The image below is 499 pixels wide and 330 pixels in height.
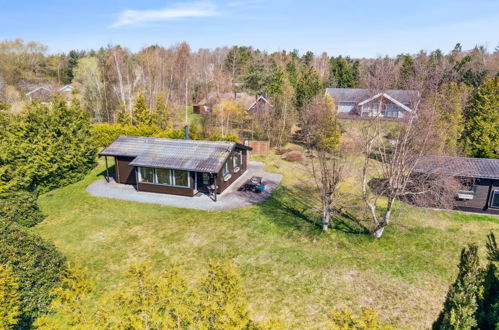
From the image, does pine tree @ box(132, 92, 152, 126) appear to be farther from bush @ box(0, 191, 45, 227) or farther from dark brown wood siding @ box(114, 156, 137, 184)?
bush @ box(0, 191, 45, 227)

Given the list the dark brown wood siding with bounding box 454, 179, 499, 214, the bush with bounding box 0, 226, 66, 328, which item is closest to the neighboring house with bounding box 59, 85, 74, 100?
the bush with bounding box 0, 226, 66, 328

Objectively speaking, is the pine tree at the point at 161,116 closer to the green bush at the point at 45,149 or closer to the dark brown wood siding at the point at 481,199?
the green bush at the point at 45,149

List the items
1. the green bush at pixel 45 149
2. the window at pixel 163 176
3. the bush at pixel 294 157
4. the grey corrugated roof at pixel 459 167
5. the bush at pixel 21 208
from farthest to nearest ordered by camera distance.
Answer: the bush at pixel 294 157 < the window at pixel 163 176 < the green bush at pixel 45 149 < the grey corrugated roof at pixel 459 167 < the bush at pixel 21 208

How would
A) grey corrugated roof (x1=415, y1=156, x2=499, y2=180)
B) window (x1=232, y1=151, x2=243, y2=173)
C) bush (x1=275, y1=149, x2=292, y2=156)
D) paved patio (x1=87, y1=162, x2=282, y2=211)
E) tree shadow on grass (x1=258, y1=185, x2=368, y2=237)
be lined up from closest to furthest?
tree shadow on grass (x1=258, y1=185, x2=368, y2=237) → grey corrugated roof (x1=415, y1=156, x2=499, y2=180) → paved patio (x1=87, y1=162, x2=282, y2=211) → window (x1=232, y1=151, x2=243, y2=173) → bush (x1=275, y1=149, x2=292, y2=156)

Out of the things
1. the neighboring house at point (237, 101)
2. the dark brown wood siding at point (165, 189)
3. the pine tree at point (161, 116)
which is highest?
the neighboring house at point (237, 101)

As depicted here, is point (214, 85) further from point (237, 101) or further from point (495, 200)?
point (495, 200)

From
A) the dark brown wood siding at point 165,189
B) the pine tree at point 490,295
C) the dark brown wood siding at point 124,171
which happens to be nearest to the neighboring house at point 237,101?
the dark brown wood siding at point 124,171
